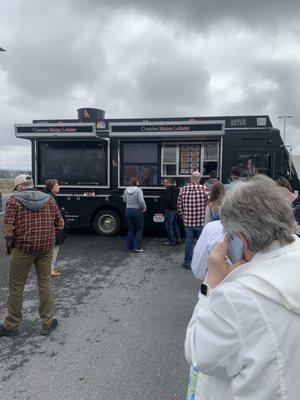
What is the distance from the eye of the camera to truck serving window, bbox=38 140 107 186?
9422mm

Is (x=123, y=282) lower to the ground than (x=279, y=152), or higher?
lower

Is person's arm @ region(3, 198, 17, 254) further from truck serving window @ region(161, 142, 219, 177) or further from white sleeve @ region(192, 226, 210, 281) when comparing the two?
truck serving window @ region(161, 142, 219, 177)

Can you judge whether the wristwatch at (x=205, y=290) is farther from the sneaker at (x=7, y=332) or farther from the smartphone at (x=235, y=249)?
the sneaker at (x=7, y=332)

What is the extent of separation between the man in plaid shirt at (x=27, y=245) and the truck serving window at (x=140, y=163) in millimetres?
5312

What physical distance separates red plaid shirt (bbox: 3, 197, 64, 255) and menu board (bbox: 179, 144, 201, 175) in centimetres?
569

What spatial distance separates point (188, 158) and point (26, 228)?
5.95 metres

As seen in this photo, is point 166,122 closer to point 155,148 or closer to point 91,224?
point 155,148

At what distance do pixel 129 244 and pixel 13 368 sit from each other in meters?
4.77

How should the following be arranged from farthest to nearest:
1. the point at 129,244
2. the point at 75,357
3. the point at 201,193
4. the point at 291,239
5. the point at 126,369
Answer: the point at 129,244, the point at 201,193, the point at 75,357, the point at 126,369, the point at 291,239

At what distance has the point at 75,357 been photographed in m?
3.41

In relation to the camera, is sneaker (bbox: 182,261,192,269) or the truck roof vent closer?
sneaker (bbox: 182,261,192,269)

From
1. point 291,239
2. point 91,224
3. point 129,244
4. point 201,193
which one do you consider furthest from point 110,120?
point 291,239

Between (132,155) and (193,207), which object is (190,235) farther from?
(132,155)

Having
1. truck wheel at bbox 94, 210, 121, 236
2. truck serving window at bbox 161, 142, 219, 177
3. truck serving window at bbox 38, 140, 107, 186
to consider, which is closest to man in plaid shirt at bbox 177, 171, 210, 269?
truck serving window at bbox 161, 142, 219, 177
